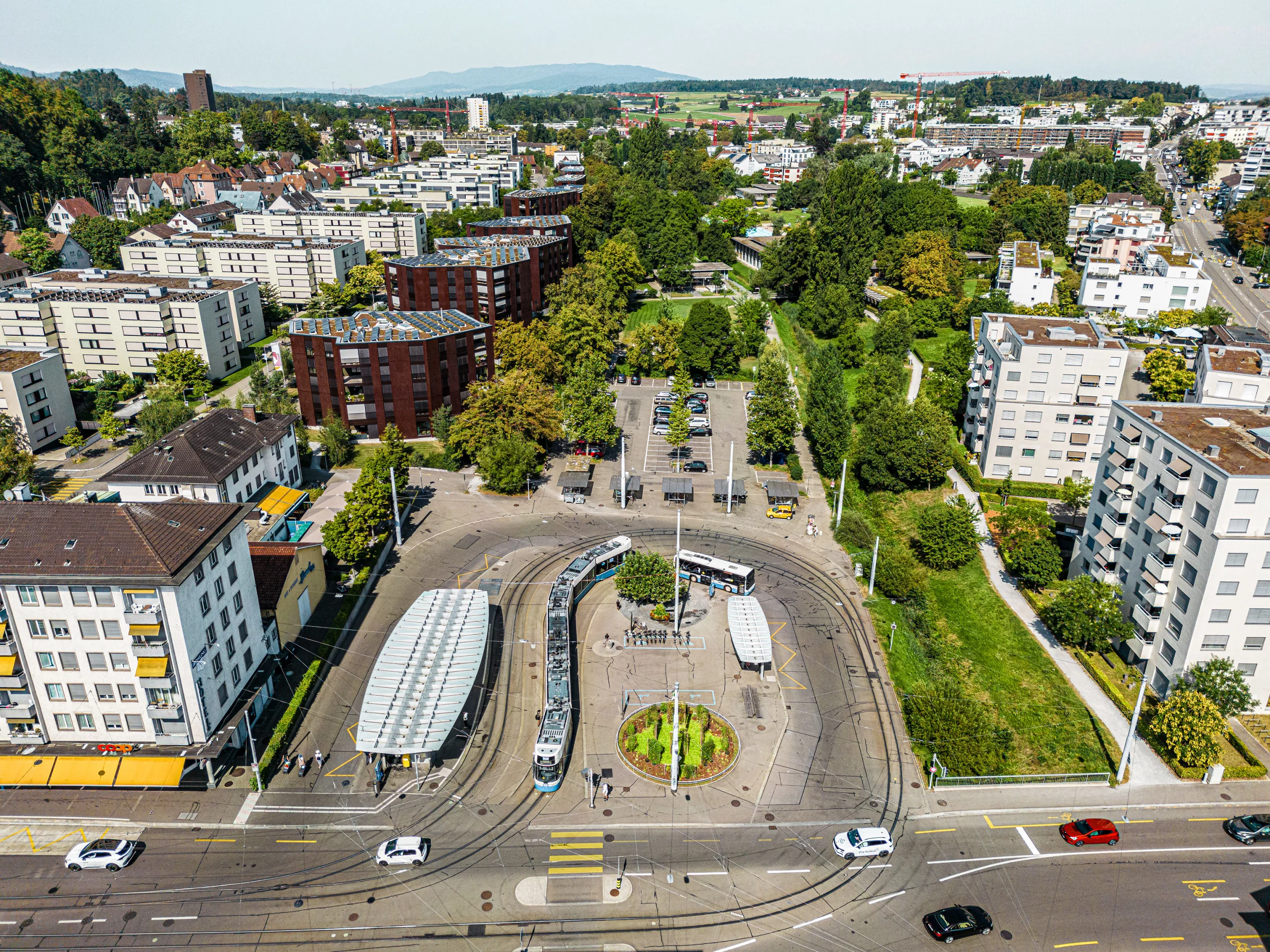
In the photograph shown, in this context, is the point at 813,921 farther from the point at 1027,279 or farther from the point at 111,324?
the point at 1027,279

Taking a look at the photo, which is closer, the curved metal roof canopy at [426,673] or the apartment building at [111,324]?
the curved metal roof canopy at [426,673]

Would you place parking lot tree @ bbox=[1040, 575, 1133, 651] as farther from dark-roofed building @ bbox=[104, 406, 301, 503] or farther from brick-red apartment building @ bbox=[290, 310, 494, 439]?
brick-red apartment building @ bbox=[290, 310, 494, 439]

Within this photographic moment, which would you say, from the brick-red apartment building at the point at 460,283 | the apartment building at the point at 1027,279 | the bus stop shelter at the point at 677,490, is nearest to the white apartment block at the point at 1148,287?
the apartment building at the point at 1027,279

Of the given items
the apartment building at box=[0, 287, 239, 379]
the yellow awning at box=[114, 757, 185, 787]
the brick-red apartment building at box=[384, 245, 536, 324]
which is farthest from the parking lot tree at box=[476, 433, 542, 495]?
the apartment building at box=[0, 287, 239, 379]

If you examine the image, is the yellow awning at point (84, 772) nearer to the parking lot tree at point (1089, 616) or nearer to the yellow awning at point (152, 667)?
the yellow awning at point (152, 667)

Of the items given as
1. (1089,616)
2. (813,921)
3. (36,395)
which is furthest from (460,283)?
(813,921)

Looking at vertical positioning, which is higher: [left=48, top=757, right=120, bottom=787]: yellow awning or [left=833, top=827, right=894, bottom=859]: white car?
[left=48, top=757, right=120, bottom=787]: yellow awning
